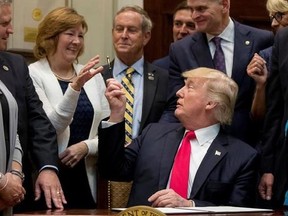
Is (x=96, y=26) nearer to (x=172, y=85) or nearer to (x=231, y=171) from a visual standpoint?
(x=172, y=85)

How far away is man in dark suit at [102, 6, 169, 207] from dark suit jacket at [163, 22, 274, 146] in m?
0.14

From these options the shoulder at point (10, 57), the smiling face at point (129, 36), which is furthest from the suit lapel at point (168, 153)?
the smiling face at point (129, 36)

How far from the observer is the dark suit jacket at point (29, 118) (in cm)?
412

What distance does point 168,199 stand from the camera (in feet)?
12.3

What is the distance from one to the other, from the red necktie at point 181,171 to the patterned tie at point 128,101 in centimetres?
70

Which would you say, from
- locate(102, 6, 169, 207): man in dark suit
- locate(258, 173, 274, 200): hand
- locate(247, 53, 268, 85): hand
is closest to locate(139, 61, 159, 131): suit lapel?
locate(102, 6, 169, 207): man in dark suit

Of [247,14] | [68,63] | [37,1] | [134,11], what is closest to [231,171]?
[68,63]

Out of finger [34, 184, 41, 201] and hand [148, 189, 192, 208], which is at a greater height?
hand [148, 189, 192, 208]

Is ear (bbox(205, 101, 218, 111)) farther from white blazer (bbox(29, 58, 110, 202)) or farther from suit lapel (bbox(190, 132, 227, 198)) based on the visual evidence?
white blazer (bbox(29, 58, 110, 202))

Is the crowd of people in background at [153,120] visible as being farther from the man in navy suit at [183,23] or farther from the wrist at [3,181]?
the man in navy suit at [183,23]

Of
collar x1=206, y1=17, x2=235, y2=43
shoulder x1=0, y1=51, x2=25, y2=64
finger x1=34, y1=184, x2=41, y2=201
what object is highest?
collar x1=206, y1=17, x2=235, y2=43

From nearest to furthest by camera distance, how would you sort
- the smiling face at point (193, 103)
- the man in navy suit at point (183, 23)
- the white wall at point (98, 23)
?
the smiling face at point (193, 103) < the man in navy suit at point (183, 23) < the white wall at point (98, 23)

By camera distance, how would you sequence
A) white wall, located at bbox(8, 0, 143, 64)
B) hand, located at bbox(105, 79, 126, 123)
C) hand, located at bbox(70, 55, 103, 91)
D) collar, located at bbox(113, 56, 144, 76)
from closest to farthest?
hand, located at bbox(105, 79, 126, 123)
hand, located at bbox(70, 55, 103, 91)
collar, located at bbox(113, 56, 144, 76)
white wall, located at bbox(8, 0, 143, 64)

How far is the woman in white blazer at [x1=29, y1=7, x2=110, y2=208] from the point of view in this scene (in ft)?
15.0
